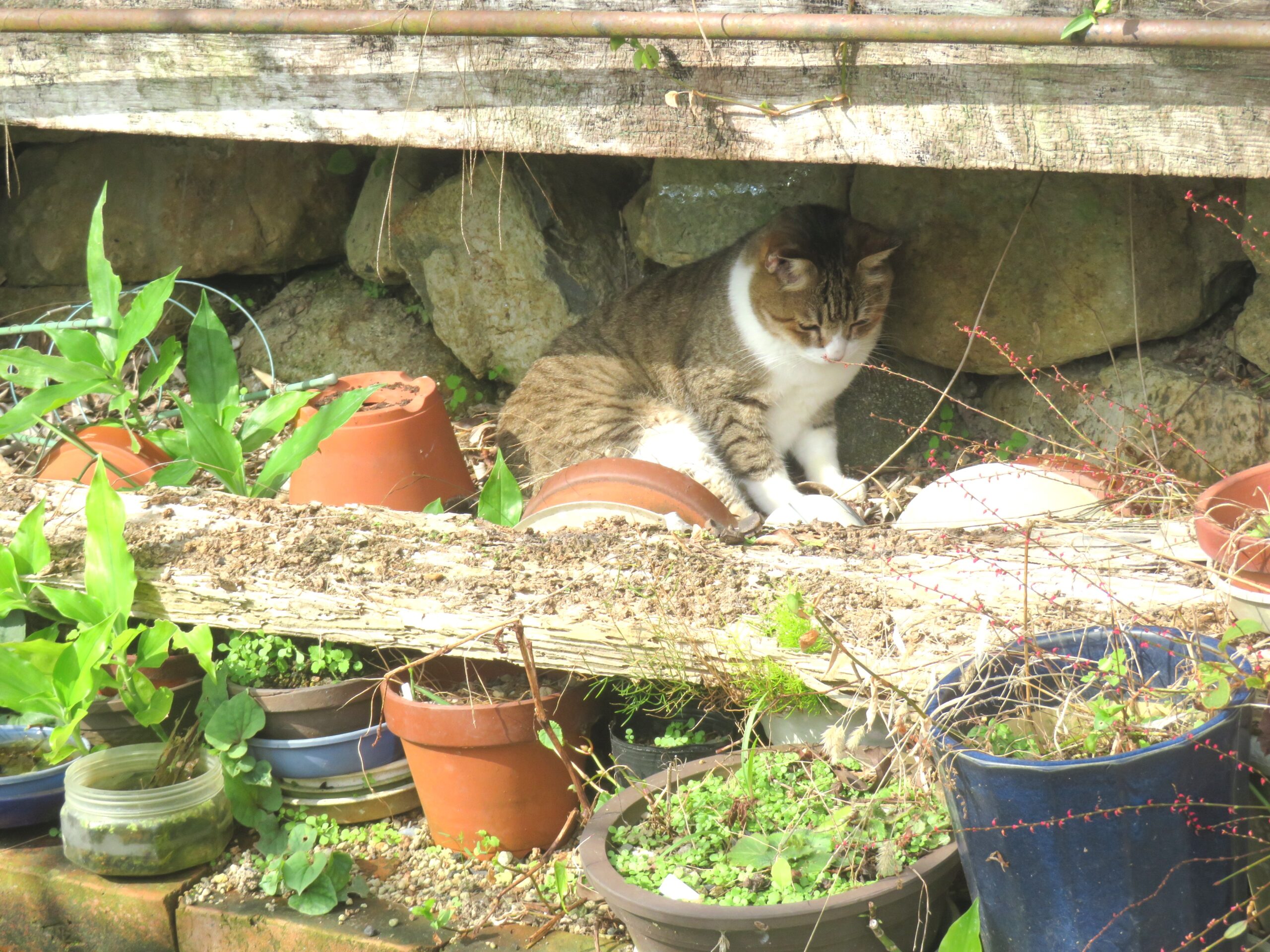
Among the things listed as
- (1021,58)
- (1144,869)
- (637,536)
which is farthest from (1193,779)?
(1021,58)

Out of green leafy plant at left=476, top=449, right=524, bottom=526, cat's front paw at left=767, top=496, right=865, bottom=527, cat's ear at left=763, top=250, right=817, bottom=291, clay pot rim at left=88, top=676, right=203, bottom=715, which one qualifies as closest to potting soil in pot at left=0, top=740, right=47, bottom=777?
clay pot rim at left=88, top=676, right=203, bottom=715

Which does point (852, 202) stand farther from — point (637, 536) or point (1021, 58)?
point (637, 536)

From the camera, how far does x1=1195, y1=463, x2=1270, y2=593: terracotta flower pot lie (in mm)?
1671

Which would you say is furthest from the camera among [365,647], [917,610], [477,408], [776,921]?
[477,408]

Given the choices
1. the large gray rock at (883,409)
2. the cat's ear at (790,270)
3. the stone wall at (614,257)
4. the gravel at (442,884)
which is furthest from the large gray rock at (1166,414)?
the gravel at (442,884)

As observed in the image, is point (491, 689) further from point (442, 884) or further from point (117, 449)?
point (117, 449)

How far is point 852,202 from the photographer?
11.8 feet

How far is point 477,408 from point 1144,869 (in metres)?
3.27

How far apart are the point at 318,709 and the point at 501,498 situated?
2.60 feet

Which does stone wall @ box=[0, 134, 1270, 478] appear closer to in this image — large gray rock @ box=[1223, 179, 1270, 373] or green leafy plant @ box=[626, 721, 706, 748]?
large gray rock @ box=[1223, 179, 1270, 373]

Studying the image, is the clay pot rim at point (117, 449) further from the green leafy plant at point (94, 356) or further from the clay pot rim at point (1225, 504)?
the clay pot rim at point (1225, 504)

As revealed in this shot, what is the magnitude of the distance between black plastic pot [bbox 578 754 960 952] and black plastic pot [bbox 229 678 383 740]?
84 cm

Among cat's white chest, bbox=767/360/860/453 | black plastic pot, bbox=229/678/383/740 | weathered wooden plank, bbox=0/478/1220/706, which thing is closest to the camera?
weathered wooden plank, bbox=0/478/1220/706

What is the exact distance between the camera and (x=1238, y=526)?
1.79 metres
